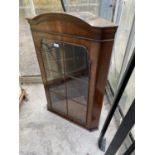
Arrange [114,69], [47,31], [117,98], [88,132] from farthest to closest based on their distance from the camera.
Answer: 1. [114,69]
2. [88,132]
3. [47,31]
4. [117,98]

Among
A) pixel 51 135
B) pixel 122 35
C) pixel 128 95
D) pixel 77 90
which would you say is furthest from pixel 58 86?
pixel 122 35

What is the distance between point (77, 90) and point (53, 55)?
404 millimetres

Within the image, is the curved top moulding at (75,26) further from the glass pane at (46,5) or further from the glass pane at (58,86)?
the glass pane at (46,5)

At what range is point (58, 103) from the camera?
176 centimetres

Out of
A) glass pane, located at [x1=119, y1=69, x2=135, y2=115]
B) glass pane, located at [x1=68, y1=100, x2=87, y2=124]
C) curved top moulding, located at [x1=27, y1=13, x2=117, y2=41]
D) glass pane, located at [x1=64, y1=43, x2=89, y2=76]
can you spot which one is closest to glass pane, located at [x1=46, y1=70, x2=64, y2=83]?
glass pane, located at [x1=64, y1=43, x2=89, y2=76]

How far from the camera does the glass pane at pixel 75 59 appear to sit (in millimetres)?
1220

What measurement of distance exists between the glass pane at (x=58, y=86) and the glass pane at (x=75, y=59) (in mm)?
178

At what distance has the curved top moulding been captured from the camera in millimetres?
995
